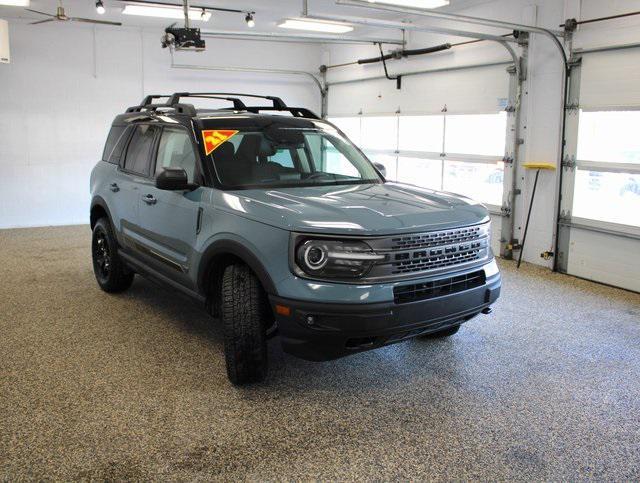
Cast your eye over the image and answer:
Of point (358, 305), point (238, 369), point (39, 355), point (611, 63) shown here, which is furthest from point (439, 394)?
point (611, 63)

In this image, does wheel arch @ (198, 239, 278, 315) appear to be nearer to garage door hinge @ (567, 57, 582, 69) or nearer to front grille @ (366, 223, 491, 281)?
front grille @ (366, 223, 491, 281)

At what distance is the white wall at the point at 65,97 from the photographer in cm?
952

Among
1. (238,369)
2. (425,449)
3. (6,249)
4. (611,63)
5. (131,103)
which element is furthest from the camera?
(131,103)

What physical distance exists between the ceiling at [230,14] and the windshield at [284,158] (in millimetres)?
4059

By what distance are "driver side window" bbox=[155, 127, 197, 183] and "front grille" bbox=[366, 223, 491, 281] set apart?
161 centimetres

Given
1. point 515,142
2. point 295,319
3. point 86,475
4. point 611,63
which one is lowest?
point 86,475

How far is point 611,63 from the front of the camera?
6.06 metres

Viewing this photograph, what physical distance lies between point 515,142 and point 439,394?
460 cm

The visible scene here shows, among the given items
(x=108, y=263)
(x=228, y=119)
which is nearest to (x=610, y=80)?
(x=228, y=119)

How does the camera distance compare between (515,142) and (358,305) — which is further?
(515,142)

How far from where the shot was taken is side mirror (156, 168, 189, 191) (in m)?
3.85

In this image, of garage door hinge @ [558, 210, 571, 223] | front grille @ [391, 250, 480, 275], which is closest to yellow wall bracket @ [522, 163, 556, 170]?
garage door hinge @ [558, 210, 571, 223]

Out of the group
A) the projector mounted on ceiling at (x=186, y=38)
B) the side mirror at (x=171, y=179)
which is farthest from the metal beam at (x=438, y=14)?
the side mirror at (x=171, y=179)

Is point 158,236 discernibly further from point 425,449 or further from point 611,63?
point 611,63
